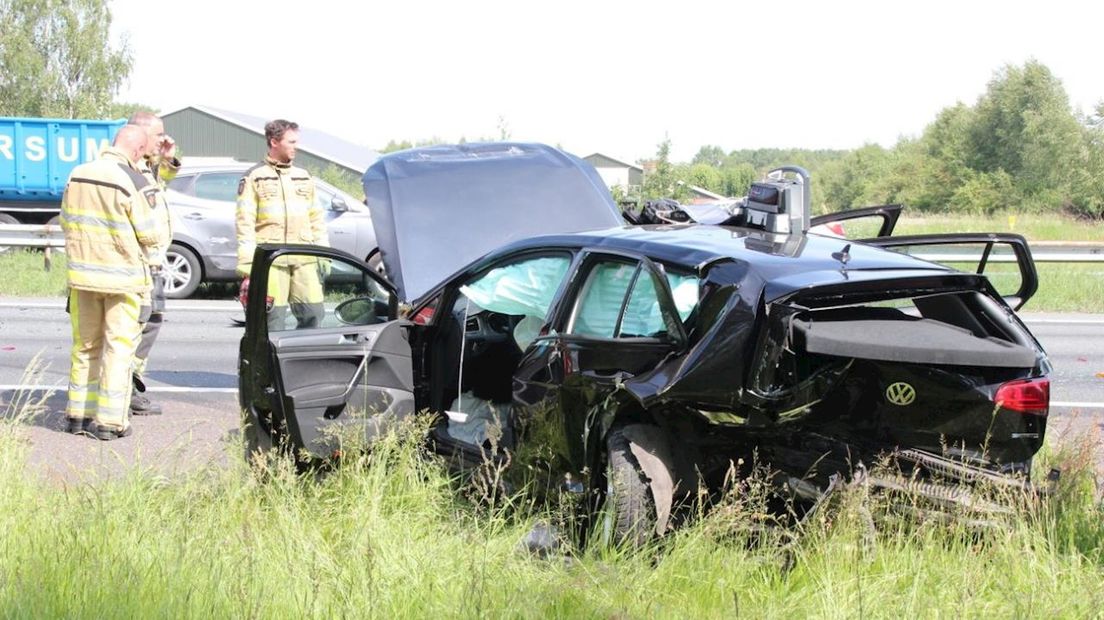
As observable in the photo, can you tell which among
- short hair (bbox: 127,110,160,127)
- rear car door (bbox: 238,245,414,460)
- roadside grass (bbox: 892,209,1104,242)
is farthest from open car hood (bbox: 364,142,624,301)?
roadside grass (bbox: 892,209,1104,242)

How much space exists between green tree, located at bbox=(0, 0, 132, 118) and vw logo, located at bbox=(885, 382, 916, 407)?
57527 millimetres

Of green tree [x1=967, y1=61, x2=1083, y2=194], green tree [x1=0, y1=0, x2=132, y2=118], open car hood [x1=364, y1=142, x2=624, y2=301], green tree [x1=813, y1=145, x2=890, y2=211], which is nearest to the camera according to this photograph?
open car hood [x1=364, y1=142, x2=624, y2=301]

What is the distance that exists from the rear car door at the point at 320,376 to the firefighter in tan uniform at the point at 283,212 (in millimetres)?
1980

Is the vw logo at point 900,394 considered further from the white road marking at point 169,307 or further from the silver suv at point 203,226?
the silver suv at point 203,226

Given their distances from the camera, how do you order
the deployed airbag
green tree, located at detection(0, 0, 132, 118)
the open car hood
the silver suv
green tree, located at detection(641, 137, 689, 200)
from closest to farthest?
the deployed airbag
the open car hood
the silver suv
green tree, located at detection(641, 137, 689, 200)
green tree, located at detection(0, 0, 132, 118)

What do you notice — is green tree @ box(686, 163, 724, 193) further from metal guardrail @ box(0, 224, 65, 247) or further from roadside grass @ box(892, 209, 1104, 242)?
roadside grass @ box(892, 209, 1104, 242)

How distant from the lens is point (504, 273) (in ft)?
17.9

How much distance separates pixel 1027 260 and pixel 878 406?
1371 mm

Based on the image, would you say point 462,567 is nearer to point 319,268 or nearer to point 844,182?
point 319,268

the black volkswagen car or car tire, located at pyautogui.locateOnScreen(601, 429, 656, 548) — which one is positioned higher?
the black volkswagen car

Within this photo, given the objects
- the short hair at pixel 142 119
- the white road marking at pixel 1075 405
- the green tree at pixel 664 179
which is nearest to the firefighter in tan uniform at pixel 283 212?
the short hair at pixel 142 119

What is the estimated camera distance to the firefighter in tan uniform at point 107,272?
6609 millimetres

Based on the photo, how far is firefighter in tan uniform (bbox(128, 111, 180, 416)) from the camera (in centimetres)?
692

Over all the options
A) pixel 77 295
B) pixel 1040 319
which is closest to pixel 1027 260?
pixel 77 295
